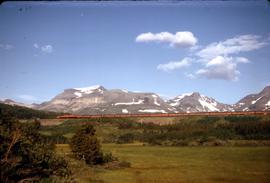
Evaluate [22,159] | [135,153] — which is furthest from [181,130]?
[22,159]

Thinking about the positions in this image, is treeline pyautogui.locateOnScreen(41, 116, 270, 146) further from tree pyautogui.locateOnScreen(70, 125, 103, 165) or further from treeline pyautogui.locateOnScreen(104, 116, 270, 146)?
tree pyautogui.locateOnScreen(70, 125, 103, 165)

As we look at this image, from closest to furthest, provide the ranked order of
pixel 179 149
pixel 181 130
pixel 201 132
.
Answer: pixel 179 149
pixel 201 132
pixel 181 130

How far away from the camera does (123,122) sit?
142 m

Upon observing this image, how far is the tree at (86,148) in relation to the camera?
194 feet

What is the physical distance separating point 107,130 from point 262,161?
71.5 metres

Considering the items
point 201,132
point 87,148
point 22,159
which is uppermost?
point 201,132

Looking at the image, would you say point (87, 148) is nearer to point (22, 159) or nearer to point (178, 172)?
point (178, 172)

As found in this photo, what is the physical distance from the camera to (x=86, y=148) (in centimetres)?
5969

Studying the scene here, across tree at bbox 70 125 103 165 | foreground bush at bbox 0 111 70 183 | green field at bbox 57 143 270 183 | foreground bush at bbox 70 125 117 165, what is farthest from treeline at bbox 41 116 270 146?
foreground bush at bbox 0 111 70 183

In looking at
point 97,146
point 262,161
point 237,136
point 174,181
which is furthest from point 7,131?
point 237,136

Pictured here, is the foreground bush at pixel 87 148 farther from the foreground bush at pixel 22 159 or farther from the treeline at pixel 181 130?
the treeline at pixel 181 130

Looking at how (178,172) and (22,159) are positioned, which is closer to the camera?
(22,159)

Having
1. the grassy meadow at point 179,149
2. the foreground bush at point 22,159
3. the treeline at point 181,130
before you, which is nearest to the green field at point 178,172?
the grassy meadow at point 179,149

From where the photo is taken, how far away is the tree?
59000mm
